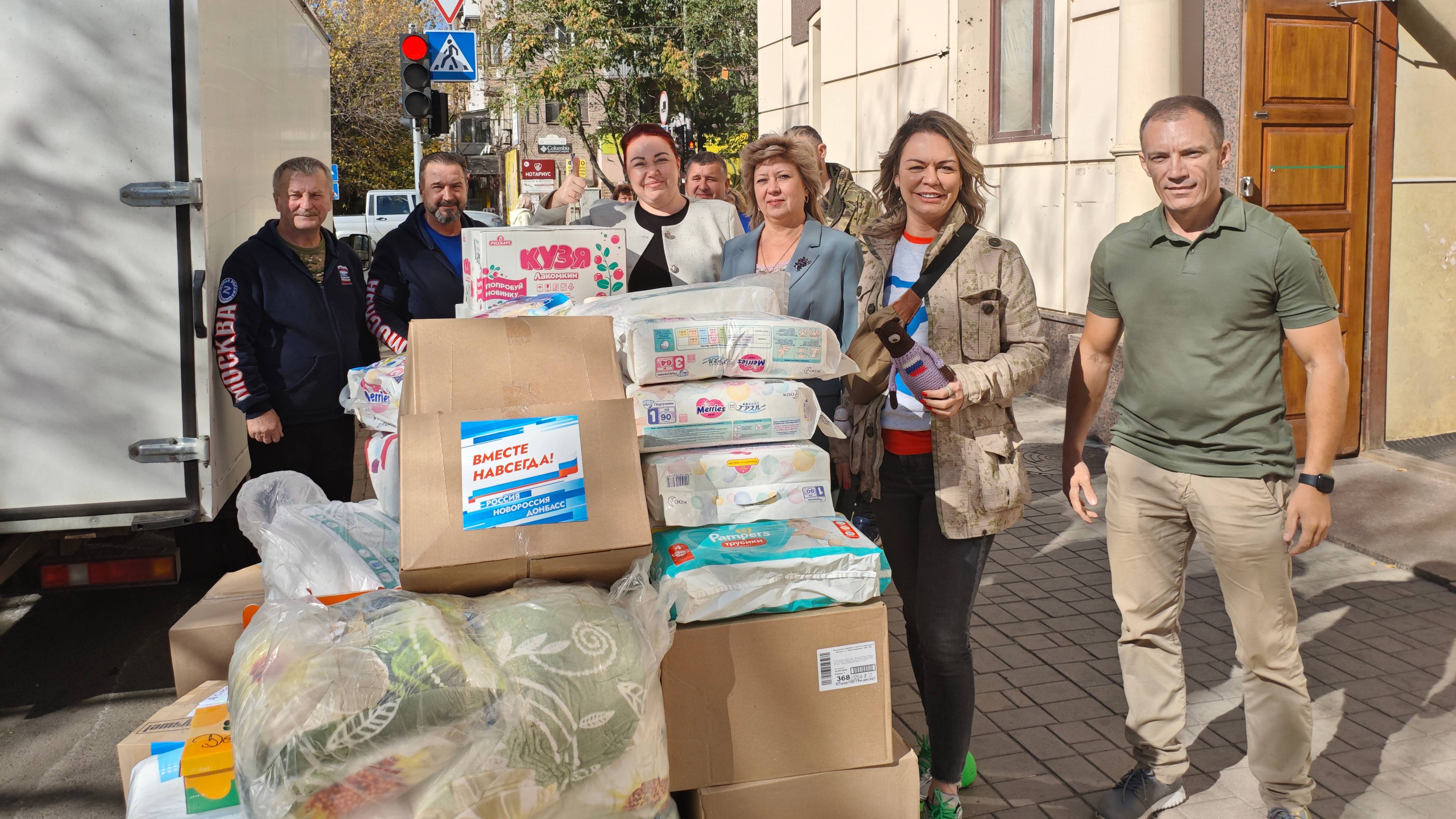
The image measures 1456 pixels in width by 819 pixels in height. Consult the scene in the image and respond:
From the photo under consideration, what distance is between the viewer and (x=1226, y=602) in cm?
328

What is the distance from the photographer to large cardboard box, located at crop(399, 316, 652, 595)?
241 cm

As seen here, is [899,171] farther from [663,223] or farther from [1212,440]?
[663,223]

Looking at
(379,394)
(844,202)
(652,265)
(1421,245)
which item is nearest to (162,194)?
(379,394)

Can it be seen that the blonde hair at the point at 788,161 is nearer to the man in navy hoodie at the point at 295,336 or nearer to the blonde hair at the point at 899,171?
the blonde hair at the point at 899,171

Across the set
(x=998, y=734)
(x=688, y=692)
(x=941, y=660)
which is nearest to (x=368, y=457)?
(x=688, y=692)

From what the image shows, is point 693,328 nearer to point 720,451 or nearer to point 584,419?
point 720,451

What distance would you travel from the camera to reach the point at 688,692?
2590 mm

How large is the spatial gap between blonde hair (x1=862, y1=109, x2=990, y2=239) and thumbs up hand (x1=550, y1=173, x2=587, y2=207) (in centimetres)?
233

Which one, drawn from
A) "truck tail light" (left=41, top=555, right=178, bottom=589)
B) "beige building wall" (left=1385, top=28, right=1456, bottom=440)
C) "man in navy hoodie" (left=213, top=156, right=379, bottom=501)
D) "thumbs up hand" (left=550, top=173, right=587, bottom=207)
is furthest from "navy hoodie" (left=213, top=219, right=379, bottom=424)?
"beige building wall" (left=1385, top=28, right=1456, bottom=440)

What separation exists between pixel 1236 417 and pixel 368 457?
2.47 m

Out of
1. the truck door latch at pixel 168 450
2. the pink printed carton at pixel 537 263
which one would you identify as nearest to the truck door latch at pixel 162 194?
the truck door latch at pixel 168 450

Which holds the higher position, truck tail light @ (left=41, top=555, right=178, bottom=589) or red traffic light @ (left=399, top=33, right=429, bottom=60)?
red traffic light @ (left=399, top=33, right=429, bottom=60)

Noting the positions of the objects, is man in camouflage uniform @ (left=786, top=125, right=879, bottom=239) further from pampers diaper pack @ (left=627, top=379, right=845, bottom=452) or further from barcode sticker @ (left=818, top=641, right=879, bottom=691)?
barcode sticker @ (left=818, top=641, right=879, bottom=691)

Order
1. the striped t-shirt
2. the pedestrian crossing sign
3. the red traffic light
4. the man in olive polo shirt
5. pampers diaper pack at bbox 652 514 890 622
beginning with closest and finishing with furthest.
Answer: pampers diaper pack at bbox 652 514 890 622 → the man in olive polo shirt → the striped t-shirt → the red traffic light → the pedestrian crossing sign
